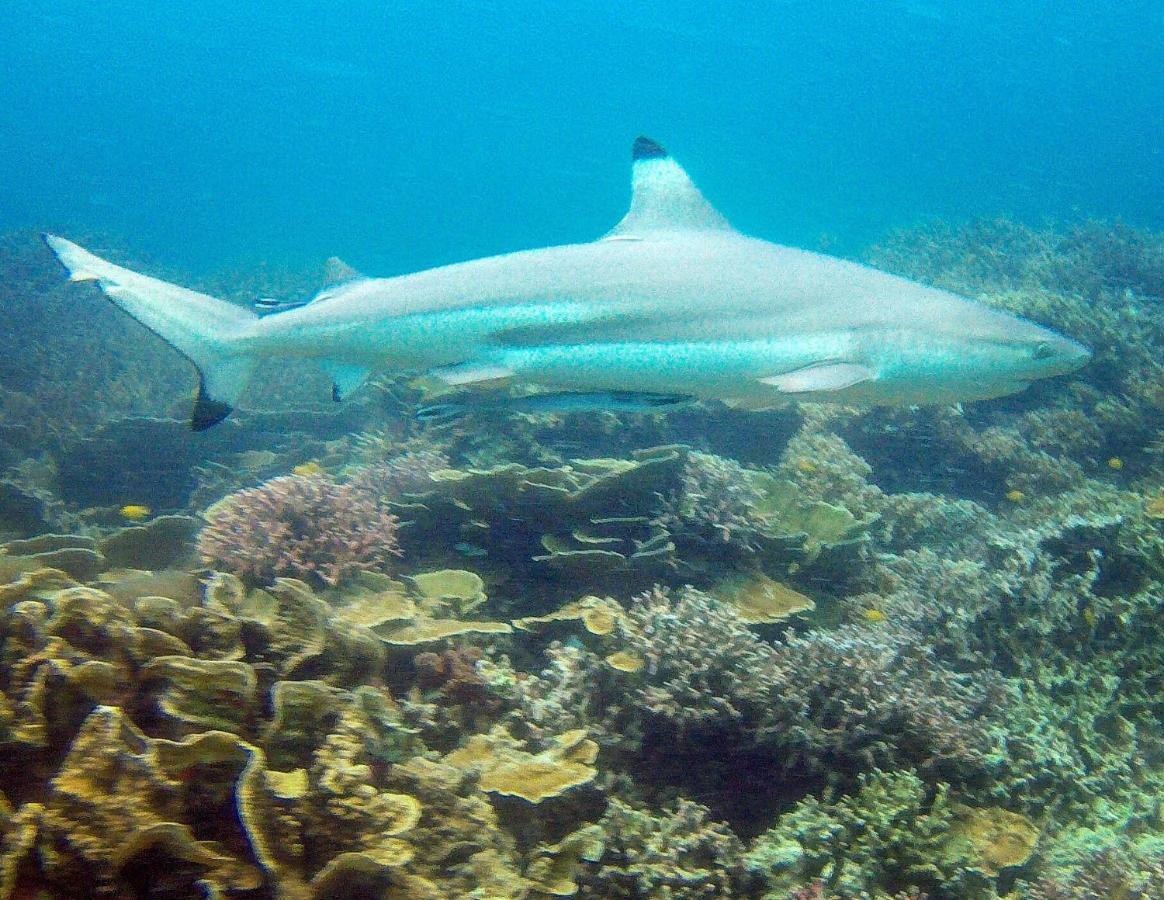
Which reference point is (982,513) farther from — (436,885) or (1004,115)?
(1004,115)

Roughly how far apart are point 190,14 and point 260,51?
32.9ft

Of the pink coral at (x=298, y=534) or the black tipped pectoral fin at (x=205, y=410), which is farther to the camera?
the black tipped pectoral fin at (x=205, y=410)

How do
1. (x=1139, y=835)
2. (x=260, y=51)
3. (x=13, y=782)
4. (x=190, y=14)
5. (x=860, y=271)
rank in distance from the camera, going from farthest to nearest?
1. (x=260, y=51)
2. (x=190, y=14)
3. (x=860, y=271)
4. (x=1139, y=835)
5. (x=13, y=782)

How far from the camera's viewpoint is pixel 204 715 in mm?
2436

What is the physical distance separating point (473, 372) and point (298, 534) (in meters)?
1.64

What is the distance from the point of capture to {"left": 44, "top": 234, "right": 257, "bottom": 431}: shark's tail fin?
442 cm

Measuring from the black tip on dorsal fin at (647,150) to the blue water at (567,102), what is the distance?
2859 inches

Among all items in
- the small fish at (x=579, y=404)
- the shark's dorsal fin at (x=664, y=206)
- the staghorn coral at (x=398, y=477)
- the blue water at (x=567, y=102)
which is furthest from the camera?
the blue water at (x=567, y=102)

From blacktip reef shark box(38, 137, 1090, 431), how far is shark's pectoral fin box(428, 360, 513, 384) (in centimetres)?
1

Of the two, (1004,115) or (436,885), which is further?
(1004,115)

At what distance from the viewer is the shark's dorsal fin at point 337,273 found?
4727 mm

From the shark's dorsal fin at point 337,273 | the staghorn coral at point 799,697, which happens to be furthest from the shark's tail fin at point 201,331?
the staghorn coral at point 799,697

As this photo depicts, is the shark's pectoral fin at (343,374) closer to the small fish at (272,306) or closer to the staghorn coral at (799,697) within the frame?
the small fish at (272,306)

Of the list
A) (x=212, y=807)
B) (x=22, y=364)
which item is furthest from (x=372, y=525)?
(x=22, y=364)
